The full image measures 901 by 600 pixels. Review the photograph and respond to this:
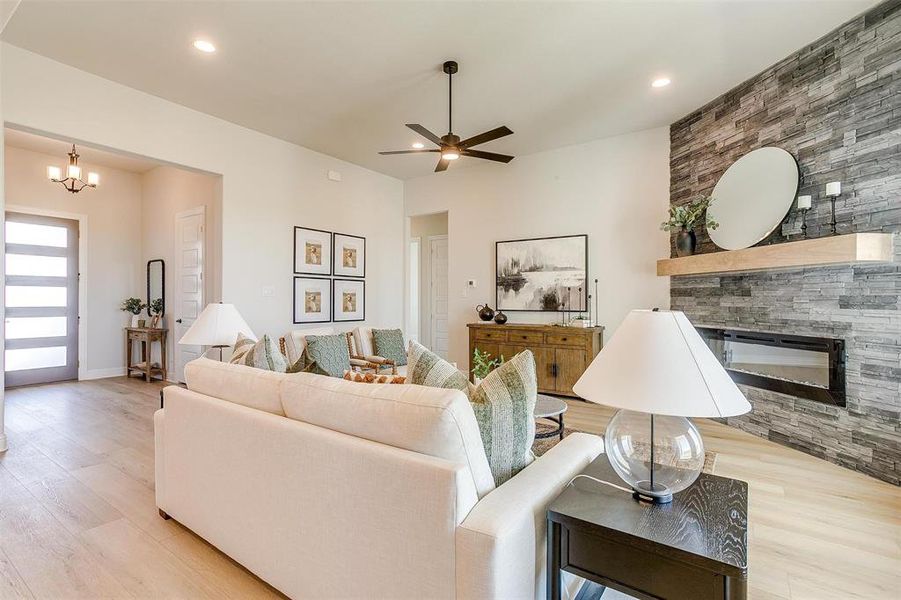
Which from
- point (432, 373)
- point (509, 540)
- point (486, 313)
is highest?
point (486, 313)

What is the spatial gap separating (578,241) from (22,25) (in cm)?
519

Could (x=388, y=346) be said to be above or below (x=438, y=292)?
below

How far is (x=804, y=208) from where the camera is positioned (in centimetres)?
329

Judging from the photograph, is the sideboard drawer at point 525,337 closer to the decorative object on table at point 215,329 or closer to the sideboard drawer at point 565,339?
the sideboard drawer at point 565,339

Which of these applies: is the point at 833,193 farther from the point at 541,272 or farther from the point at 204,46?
the point at 204,46

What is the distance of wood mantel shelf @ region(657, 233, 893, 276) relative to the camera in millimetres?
2686

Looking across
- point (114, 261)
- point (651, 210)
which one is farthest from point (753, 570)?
point (114, 261)

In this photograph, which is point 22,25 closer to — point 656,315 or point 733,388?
point 656,315

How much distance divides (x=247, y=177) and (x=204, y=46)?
1712mm

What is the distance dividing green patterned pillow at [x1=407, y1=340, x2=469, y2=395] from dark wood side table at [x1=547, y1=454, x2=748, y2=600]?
51cm

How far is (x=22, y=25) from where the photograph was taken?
118 inches

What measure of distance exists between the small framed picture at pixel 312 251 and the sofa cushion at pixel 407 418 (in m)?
4.06

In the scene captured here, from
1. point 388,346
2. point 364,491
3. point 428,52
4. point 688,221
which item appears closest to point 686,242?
point 688,221

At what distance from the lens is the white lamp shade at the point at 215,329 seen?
9.82 ft
